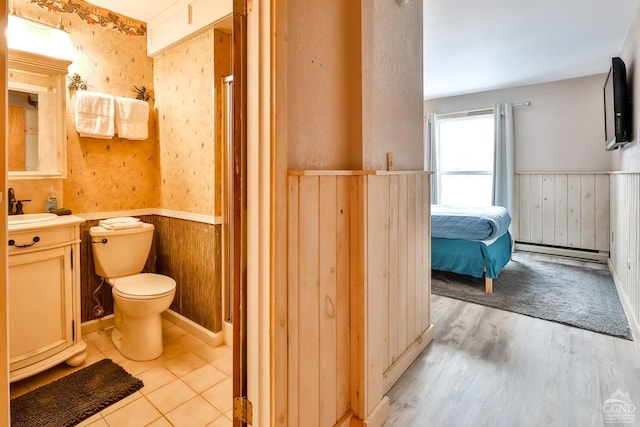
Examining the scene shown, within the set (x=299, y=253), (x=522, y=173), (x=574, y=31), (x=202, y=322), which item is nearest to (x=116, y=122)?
(x=202, y=322)

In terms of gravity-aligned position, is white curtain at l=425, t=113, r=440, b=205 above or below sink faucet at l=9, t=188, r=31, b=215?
above

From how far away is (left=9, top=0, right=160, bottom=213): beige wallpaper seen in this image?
231 centimetres

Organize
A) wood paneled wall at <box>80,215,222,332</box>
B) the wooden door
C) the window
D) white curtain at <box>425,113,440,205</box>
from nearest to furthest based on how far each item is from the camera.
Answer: the wooden door → wood paneled wall at <box>80,215,222,332</box> → the window → white curtain at <box>425,113,440,205</box>

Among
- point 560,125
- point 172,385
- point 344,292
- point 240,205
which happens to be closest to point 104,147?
point 172,385

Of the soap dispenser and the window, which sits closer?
the soap dispenser

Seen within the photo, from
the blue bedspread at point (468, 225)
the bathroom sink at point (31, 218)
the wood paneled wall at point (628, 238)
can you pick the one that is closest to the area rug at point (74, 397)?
the bathroom sink at point (31, 218)

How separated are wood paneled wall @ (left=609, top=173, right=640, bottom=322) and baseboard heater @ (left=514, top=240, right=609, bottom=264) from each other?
0.82 metres

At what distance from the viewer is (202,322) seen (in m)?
2.39

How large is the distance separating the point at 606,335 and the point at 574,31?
2718 millimetres

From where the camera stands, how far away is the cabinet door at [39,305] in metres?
1.72

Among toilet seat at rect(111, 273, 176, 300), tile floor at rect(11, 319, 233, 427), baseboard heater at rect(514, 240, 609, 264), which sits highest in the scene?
toilet seat at rect(111, 273, 176, 300)

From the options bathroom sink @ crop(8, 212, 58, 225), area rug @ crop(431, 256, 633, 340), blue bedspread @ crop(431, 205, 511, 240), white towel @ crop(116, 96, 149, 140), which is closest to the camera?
bathroom sink @ crop(8, 212, 58, 225)
